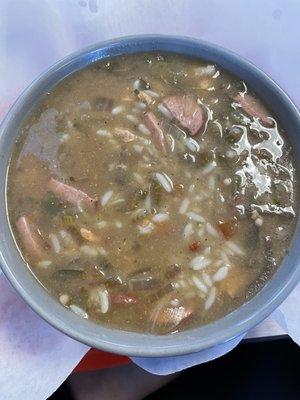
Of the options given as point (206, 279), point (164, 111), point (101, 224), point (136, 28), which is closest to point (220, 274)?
point (206, 279)

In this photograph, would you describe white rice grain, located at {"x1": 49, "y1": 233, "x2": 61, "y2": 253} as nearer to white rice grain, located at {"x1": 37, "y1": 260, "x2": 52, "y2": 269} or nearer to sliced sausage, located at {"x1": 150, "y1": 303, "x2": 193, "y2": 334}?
white rice grain, located at {"x1": 37, "y1": 260, "x2": 52, "y2": 269}

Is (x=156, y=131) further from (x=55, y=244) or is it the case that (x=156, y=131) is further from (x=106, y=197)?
(x=55, y=244)

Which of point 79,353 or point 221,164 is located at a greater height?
point 221,164

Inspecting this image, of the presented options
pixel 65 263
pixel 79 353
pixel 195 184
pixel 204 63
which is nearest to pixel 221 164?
pixel 195 184

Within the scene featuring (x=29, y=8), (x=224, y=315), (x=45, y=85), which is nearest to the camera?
(x=224, y=315)

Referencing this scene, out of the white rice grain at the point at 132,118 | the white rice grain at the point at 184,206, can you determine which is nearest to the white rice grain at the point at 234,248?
the white rice grain at the point at 184,206

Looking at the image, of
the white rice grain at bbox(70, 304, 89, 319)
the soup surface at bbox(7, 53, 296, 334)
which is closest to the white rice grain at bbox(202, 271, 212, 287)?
the soup surface at bbox(7, 53, 296, 334)

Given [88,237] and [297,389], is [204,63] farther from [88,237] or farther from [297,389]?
[297,389]
